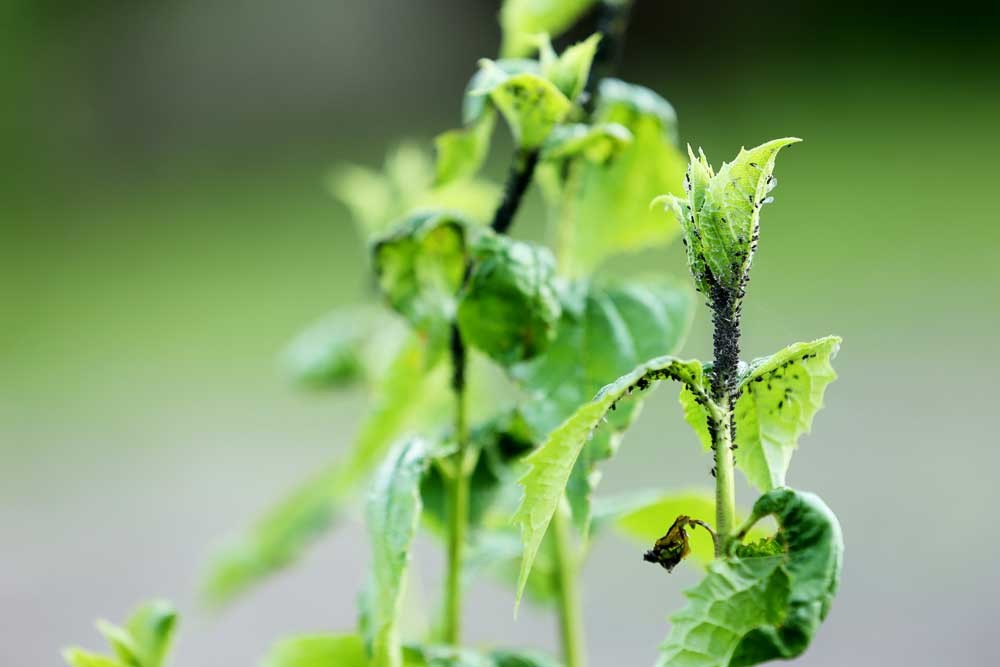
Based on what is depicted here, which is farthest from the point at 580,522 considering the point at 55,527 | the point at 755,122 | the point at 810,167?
the point at 755,122

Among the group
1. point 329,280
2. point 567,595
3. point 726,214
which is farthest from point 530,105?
point 329,280

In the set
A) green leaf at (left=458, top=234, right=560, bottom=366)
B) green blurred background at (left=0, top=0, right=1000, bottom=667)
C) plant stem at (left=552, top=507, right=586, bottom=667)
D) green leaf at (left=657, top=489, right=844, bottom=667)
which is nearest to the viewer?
green leaf at (left=657, top=489, right=844, bottom=667)

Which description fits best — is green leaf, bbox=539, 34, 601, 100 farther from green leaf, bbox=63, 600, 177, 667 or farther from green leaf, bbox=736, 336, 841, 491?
green leaf, bbox=63, 600, 177, 667

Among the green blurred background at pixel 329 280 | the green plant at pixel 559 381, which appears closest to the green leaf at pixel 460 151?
the green plant at pixel 559 381

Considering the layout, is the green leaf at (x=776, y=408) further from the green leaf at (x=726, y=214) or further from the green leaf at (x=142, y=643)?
the green leaf at (x=142, y=643)

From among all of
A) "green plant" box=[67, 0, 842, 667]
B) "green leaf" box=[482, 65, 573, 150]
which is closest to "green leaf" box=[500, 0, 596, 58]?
"green plant" box=[67, 0, 842, 667]

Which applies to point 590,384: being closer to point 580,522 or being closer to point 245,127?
point 580,522

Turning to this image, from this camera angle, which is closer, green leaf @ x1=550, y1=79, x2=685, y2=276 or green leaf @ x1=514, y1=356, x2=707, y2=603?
green leaf @ x1=514, y1=356, x2=707, y2=603
